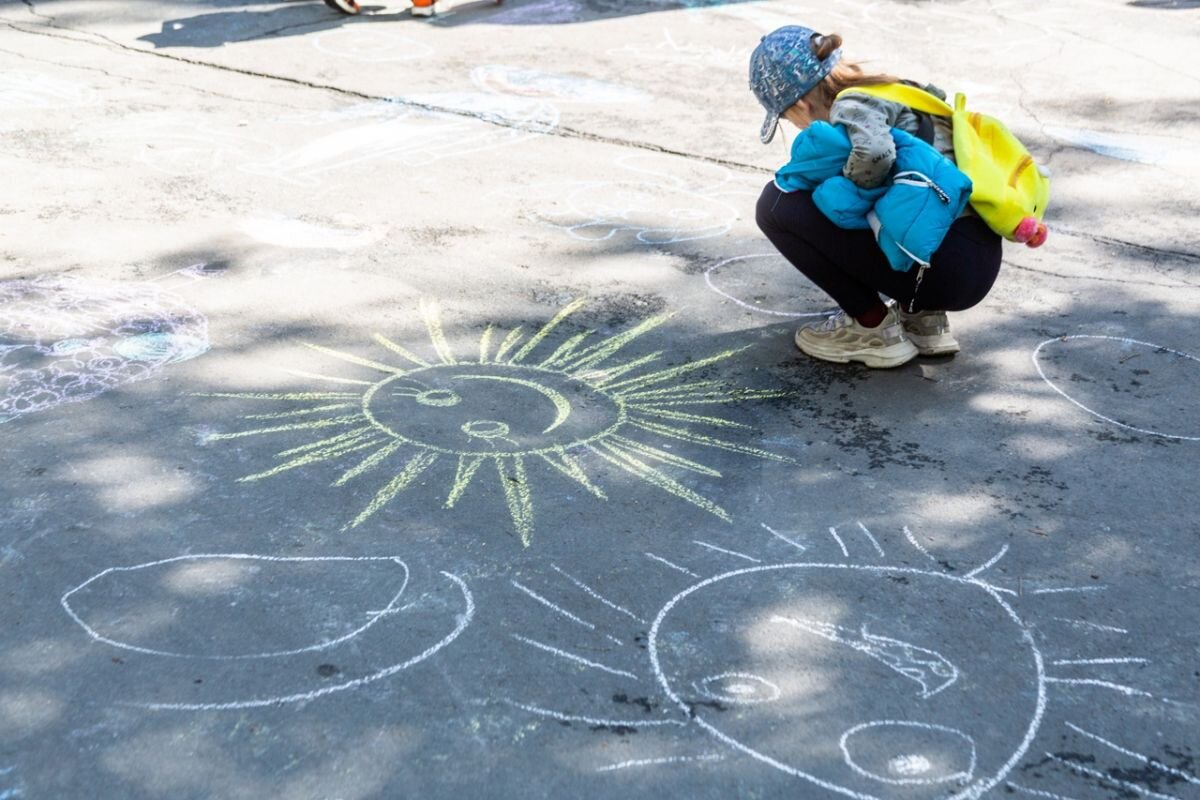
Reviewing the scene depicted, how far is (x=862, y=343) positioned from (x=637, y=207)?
153 centimetres

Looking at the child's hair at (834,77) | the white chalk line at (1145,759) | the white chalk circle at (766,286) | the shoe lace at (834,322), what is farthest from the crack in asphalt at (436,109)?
the white chalk line at (1145,759)

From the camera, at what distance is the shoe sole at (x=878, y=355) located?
3531mm

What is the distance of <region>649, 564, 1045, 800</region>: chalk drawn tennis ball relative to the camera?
208cm

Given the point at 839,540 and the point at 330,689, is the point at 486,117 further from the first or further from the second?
the point at 330,689

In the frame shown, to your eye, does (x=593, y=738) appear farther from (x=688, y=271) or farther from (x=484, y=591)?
(x=688, y=271)

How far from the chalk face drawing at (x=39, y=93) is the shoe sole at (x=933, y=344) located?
3.96 m

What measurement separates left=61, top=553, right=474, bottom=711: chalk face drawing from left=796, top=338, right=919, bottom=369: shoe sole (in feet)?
4.94

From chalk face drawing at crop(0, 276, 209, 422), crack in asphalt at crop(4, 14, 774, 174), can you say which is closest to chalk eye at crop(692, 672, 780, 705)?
chalk face drawing at crop(0, 276, 209, 422)

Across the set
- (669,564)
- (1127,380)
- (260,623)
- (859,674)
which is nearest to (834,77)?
(1127,380)

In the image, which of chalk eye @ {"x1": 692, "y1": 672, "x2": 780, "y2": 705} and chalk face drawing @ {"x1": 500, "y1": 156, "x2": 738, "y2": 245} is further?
chalk face drawing @ {"x1": 500, "y1": 156, "x2": 738, "y2": 245}

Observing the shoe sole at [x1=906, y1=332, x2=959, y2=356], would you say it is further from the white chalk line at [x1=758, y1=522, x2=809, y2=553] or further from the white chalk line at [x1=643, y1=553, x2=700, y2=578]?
the white chalk line at [x1=643, y1=553, x2=700, y2=578]

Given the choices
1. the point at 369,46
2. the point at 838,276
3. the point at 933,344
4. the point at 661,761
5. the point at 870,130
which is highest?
the point at 870,130

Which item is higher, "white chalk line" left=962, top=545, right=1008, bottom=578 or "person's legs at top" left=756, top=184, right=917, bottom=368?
"person's legs at top" left=756, top=184, right=917, bottom=368

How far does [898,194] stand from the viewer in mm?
3154
